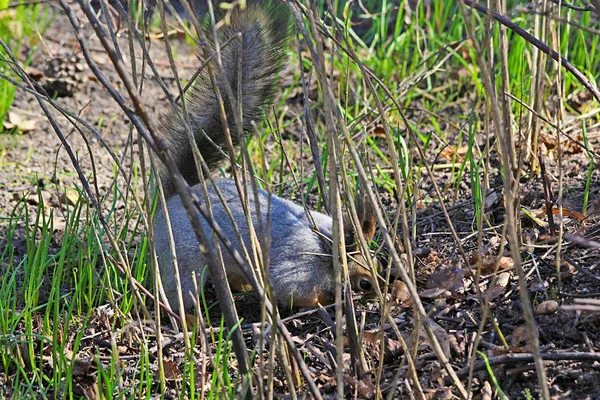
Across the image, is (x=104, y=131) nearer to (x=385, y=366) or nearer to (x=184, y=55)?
(x=184, y=55)

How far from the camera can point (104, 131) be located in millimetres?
4660

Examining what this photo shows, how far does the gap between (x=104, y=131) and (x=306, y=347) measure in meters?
2.65

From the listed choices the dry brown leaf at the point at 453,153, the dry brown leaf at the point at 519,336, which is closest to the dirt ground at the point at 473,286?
the dry brown leaf at the point at 519,336

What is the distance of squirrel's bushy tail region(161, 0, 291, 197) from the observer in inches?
111

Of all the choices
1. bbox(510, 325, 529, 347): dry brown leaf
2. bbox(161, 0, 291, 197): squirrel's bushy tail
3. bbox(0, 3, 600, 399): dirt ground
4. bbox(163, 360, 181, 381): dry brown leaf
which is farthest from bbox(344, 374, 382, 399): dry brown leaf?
bbox(161, 0, 291, 197): squirrel's bushy tail

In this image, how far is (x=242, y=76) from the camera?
2.99 m

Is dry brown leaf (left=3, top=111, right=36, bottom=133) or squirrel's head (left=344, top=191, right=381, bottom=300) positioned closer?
squirrel's head (left=344, top=191, right=381, bottom=300)

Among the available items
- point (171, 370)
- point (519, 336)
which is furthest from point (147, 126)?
point (519, 336)

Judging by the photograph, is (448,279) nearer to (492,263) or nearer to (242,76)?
(492,263)

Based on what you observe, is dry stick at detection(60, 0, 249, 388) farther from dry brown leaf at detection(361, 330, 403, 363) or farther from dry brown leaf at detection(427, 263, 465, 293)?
dry brown leaf at detection(427, 263, 465, 293)

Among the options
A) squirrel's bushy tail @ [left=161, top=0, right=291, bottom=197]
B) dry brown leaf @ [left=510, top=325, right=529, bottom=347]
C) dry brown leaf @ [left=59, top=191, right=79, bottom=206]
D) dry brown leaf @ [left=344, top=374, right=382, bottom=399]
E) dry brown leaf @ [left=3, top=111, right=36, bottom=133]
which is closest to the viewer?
dry brown leaf @ [left=344, top=374, right=382, bottom=399]

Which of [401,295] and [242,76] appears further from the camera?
[242,76]

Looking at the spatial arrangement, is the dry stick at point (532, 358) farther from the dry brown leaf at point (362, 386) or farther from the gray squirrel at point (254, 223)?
the gray squirrel at point (254, 223)

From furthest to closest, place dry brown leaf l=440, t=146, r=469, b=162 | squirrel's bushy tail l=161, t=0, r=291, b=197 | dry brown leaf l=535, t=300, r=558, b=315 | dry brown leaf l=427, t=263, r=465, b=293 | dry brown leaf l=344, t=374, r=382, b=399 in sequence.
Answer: dry brown leaf l=440, t=146, r=469, b=162 < squirrel's bushy tail l=161, t=0, r=291, b=197 < dry brown leaf l=427, t=263, r=465, b=293 < dry brown leaf l=535, t=300, r=558, b=315 < dry brown leaf l=344, t=374, r=382, b=399
